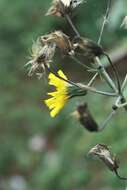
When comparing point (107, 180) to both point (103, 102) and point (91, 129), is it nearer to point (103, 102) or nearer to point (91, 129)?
point (103, 102)

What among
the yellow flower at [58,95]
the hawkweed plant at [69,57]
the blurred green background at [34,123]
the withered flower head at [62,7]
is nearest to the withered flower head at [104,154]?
the hawkweed plant at [69,57]

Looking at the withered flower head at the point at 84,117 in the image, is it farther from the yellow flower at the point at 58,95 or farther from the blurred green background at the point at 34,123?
the blurred green background at the point at 34,123

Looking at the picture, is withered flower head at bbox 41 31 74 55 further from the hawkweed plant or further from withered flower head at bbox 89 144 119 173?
withered flower head at bbox 89 144 119 173

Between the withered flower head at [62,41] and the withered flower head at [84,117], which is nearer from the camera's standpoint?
the withered flower head at [62,41]

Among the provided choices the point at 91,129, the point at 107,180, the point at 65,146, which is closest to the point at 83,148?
the point at 107,180

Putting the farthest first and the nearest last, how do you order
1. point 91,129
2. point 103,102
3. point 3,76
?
1. point 3,76
2. point 103,102
3. point 91,129

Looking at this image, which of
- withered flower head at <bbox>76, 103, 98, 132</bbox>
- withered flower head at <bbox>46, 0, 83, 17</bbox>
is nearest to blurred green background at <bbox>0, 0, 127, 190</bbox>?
withered flower head at <bbox>76, 103, 98, 132</bbox>
